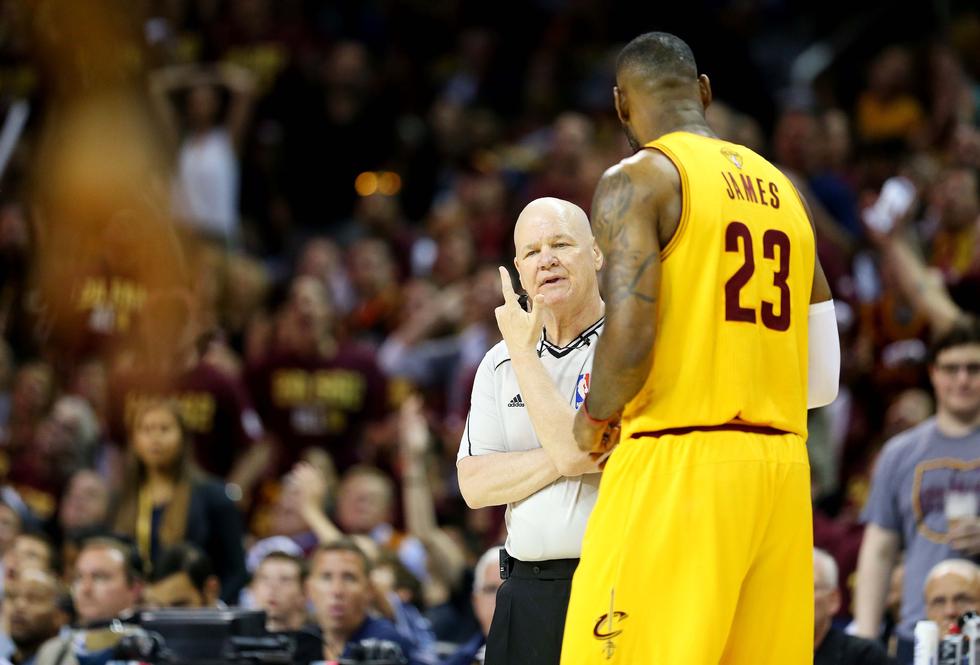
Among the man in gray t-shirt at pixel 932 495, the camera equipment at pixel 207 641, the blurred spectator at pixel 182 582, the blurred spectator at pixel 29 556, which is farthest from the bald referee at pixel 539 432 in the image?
the blurred spectator at pixel 29 556

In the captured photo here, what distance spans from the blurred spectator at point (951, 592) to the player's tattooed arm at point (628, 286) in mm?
2823

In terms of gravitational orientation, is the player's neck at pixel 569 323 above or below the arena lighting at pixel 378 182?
below

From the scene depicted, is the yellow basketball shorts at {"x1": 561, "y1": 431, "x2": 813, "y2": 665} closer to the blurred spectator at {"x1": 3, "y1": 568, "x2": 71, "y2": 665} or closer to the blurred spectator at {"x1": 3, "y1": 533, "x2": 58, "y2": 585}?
the blurred spectator at {"x1": 3, "y1": 568, "x2": 71, "y2": 665}

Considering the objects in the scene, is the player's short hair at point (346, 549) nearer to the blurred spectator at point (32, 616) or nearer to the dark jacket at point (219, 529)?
the dark jacket at point (219, 529)

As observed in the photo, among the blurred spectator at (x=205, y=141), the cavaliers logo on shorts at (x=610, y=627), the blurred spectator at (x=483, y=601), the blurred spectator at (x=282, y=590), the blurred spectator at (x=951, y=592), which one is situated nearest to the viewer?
the cavaliers logo on shorts at (x=610, y=627)

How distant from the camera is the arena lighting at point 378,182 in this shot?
14172 millimetres

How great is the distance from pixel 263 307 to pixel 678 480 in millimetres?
9197

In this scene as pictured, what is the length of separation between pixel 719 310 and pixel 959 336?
10.7 ft

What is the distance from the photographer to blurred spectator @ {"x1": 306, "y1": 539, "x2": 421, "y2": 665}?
7574mm

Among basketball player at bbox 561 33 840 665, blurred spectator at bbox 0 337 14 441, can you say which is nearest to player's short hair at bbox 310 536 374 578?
basketball player at bbox 561 33 840 665

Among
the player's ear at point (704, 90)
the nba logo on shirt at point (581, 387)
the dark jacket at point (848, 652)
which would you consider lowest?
the dark jacket at point (848, 652)

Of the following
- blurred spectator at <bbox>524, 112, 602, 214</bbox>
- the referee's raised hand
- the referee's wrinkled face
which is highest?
blurred spectator at <bbox>524, 112, 602, 214</bbox>

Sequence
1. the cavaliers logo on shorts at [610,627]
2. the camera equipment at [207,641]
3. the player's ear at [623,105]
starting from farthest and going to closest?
the camera equipment at [207,641] < the player's ear at [623,105] < the cavaliers logo on shorts at [610,627]

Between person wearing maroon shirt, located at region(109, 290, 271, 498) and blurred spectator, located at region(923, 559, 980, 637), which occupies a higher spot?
person wearing maroon shirt, located at region(109, 290, 271, 498)
